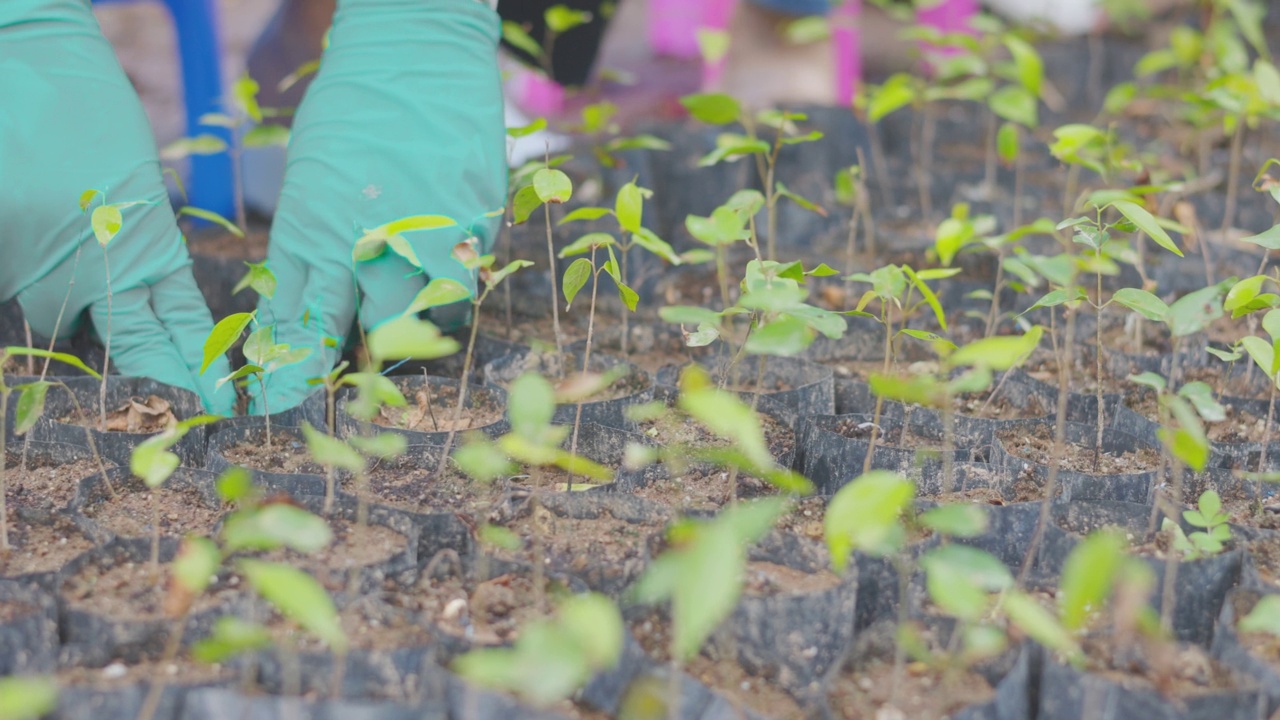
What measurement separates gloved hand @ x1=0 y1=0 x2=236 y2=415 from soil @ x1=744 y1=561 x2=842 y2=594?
67 cm

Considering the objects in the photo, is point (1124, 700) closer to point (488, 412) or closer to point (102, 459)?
point (488, 412)

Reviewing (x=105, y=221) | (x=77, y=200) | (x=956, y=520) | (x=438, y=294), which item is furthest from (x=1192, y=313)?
(x=77, y=200)

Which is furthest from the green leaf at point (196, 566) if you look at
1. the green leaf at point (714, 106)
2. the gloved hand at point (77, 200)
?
the green leaf at point (714, 106)

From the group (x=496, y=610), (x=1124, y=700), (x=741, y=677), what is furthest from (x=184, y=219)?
(x=1124, y=700)

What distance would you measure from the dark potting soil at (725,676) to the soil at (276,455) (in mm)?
416

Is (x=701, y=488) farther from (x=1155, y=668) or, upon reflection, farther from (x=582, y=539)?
(x=1155, y=668)

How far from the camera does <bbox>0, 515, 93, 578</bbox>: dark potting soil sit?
923 mm

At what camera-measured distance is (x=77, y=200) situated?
126cm

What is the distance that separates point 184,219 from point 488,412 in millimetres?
1139

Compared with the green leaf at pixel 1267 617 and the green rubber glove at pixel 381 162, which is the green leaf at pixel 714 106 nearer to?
the green rubber glove at pixel 381 162

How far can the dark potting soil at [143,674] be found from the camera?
0.77 metres

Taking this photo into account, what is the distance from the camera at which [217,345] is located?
3.31 ft

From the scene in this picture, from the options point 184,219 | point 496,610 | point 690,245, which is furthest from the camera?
point 184,219

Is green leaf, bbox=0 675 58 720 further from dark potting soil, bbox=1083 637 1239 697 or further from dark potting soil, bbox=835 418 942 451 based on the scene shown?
dark potting soil, bbox=835 418 942 451
